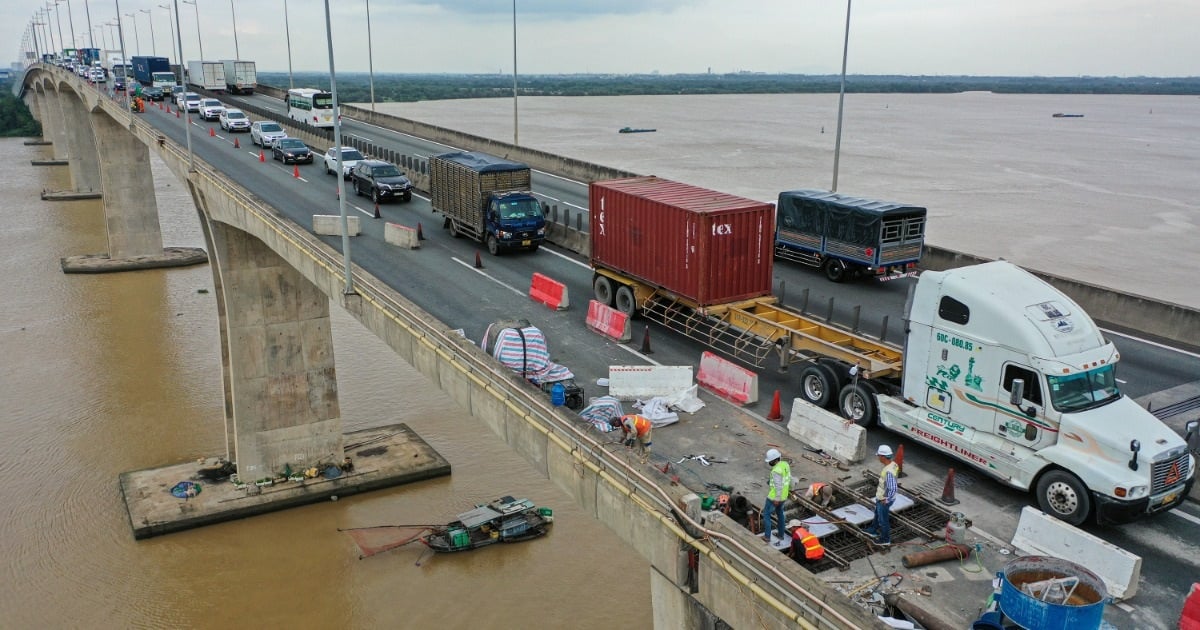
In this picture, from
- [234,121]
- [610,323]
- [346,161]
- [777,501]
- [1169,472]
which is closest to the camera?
[777,501]

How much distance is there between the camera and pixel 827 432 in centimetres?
1385

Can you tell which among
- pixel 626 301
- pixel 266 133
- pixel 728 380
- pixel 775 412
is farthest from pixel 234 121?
pixel 775 412

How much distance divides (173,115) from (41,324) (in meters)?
24.9

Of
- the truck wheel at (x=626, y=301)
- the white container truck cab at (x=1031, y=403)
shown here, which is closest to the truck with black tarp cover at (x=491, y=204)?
the truck wheel at (x=626, y=301)

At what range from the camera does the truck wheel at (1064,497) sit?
11.5 m

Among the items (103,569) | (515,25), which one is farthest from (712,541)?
(515,25)

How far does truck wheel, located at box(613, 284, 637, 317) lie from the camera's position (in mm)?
21703

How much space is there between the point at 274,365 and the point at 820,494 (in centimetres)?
2163

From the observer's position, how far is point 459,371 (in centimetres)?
1522

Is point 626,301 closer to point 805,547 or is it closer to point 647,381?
point 647,381

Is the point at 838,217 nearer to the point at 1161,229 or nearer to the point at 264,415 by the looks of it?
the point at 264,415

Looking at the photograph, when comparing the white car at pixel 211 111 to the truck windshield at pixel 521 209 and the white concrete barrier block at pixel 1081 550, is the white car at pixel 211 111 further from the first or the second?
the white concrete barrier block at pixel 1081 550

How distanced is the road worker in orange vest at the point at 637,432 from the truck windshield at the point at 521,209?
15.8 metres

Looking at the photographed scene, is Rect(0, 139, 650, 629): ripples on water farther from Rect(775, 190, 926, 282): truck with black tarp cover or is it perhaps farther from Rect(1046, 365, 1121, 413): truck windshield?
Rect(1046, 365, 1121, 413): truck windshield
